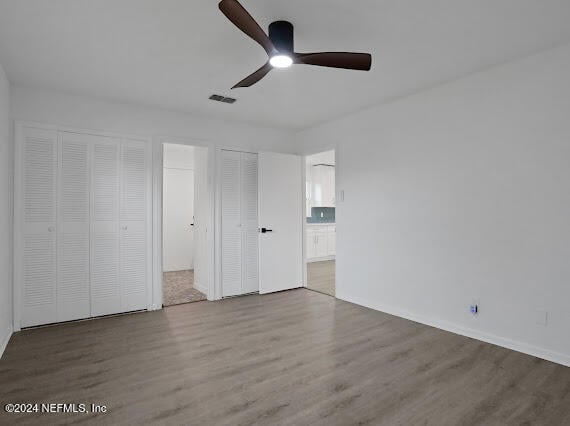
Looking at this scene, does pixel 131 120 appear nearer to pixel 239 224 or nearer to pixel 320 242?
pixel 239 224

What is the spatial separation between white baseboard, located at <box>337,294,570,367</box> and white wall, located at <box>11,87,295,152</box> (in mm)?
2952

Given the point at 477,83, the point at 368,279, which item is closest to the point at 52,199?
the point at 368,279

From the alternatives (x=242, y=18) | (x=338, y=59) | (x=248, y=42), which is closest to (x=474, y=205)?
(x=338, y=59)

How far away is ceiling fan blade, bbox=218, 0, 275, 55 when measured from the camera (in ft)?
5.77

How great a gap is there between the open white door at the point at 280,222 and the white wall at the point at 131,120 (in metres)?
0.38

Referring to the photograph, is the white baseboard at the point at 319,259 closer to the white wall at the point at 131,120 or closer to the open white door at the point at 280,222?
the open white door at the point at 280,222

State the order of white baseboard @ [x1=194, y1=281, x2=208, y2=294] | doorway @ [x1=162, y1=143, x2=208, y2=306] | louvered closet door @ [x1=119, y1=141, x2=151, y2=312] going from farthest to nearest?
doorway @ [x1=162, y1=143, x2=208, y2=306] → white baseboard @ [x1=194, y1=281, x2=208, y2=294] → louvered closet door @ [x1=119, y1=141, x2=151, y2=312]

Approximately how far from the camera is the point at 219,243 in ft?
15.5

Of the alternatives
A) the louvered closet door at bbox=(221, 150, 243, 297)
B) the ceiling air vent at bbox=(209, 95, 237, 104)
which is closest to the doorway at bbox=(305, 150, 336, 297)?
the louvered closet door at bbox=(221, 150, 243, 297)

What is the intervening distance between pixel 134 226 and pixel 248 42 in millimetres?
2616

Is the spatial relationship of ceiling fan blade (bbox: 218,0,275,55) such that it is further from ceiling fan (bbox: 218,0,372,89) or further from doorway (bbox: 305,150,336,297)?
doorway (bbox: 305,150,336,297)

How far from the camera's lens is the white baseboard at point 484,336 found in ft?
8.84

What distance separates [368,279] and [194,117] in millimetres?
3200

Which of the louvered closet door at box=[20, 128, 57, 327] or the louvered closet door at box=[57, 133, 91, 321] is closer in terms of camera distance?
the louvered closet door at box=[20, 128, 57, 327]
